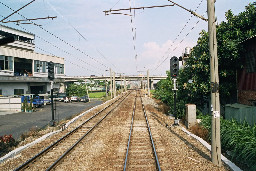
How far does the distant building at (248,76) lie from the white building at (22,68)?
32720 mm

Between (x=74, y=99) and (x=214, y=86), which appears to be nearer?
(x=214, y=86)

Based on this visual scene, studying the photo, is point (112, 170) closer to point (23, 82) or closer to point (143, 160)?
point (143, 160)

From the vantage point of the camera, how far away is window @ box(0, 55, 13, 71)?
3388 cm

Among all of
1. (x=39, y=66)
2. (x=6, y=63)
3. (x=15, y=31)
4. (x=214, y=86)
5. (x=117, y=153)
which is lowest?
(x=117, y=153)

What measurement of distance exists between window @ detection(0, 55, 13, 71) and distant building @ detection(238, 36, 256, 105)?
34746 mm

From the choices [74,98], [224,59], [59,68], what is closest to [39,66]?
[59,68]

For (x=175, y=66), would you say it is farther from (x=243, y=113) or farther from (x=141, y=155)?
(x=141, y=155)

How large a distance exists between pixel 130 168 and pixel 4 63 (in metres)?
34.7

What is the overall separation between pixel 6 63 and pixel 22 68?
9.48 metres

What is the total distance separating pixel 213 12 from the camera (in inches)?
292

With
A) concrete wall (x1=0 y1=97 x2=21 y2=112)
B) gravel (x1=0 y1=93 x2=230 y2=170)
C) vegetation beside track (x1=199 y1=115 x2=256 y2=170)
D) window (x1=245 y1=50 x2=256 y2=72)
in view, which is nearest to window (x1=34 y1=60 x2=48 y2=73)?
concrete wall (x1=0 y1=97 x2=21 y2=112)

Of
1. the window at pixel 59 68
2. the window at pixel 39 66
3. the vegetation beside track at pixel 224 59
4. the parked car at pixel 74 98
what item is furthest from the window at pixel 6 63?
the vegetation beside track at pixel 224 59

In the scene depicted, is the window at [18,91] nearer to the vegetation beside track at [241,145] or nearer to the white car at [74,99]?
the white car at [74,99]

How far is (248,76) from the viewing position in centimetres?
1408
